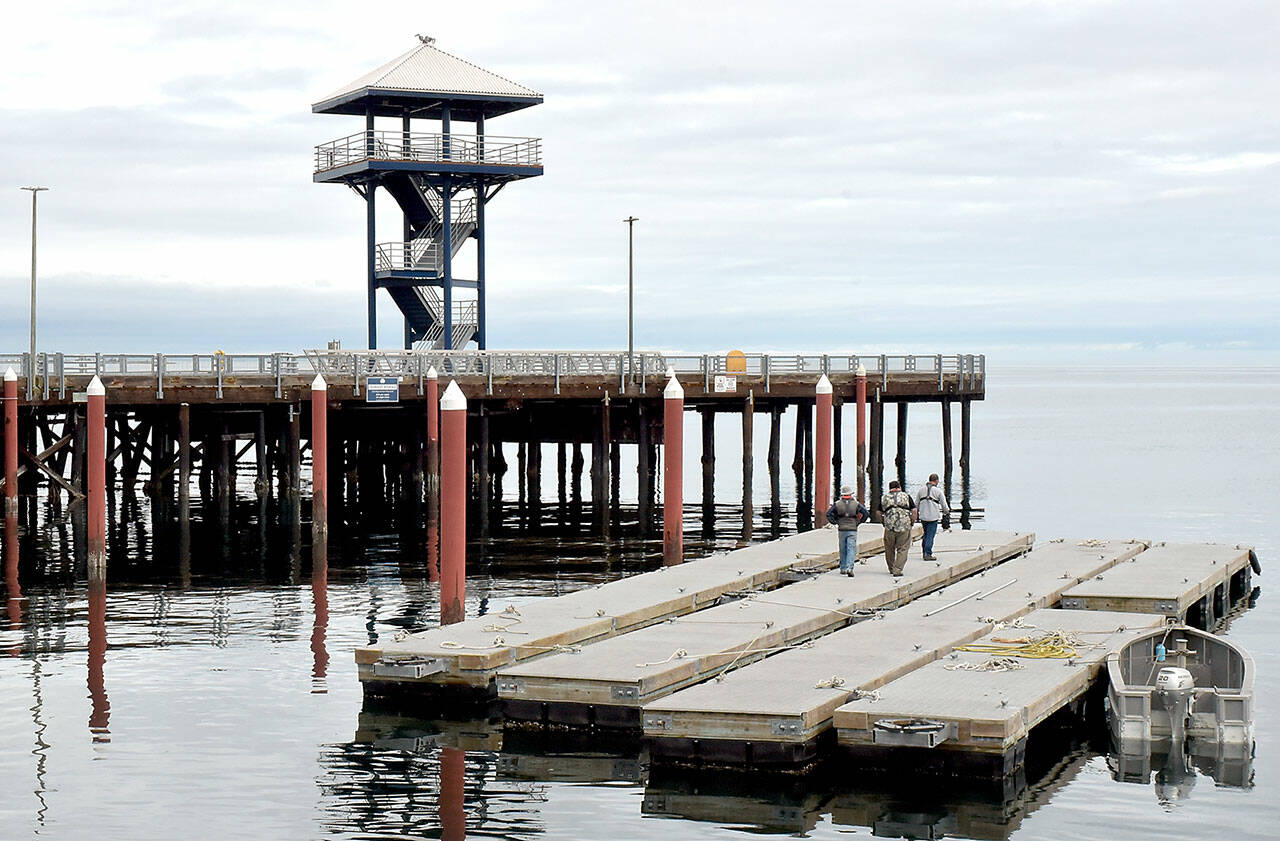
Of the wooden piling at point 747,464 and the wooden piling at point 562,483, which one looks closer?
the wooden piling at point 747,464

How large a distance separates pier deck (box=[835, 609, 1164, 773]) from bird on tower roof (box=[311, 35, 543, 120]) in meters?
40.5

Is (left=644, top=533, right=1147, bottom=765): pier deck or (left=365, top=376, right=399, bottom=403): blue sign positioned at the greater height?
(left=365, top=376, right=399, bottom=403): blue sign

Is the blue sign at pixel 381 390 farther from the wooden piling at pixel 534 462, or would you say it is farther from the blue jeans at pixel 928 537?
the blue jeans at pixel 928 537

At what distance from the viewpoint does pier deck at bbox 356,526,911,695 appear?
68.7 ft

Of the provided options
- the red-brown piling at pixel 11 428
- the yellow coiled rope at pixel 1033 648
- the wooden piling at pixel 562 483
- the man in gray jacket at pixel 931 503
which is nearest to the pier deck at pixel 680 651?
the man in gray jacket at pixel 931 503

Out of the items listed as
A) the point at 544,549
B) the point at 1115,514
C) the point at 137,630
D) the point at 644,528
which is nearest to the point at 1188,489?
the point at 1115,514

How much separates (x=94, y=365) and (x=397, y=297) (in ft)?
49.6

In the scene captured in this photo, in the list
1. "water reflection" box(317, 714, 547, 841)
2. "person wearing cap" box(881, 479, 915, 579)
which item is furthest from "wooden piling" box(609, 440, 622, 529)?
"water reflection" box(317, 714, 547, 841)

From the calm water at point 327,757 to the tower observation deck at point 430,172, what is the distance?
22188 millimetres

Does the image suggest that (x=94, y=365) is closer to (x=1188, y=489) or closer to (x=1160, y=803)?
(x=1160, y=803)

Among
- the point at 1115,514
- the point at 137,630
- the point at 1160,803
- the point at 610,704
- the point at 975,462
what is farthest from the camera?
the point at 975,462

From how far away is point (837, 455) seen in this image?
62.8m

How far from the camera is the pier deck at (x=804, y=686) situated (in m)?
17.9

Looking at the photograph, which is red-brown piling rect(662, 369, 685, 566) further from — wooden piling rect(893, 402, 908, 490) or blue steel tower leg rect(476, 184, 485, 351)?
wooden piling rect(893, 402, 908, 490)
